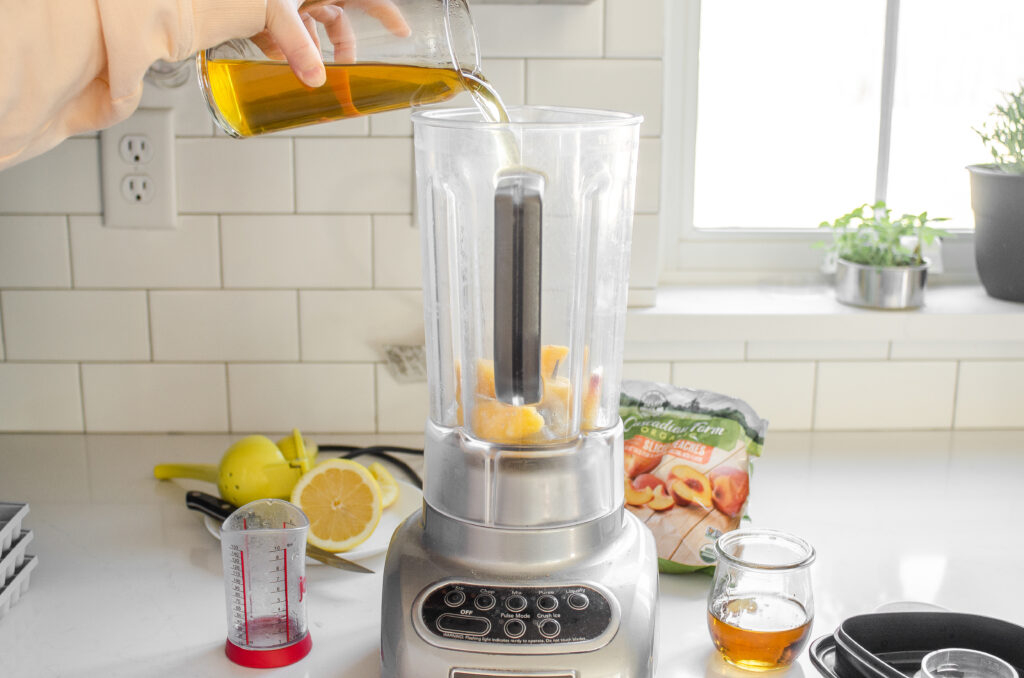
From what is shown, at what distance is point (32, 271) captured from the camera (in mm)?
1248

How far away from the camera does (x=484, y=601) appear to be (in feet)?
2.40

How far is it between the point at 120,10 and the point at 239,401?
0.73 meters

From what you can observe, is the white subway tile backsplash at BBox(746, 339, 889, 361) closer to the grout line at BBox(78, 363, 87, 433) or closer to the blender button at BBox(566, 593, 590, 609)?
the blender button at BBox(566, 593, 590, 609)

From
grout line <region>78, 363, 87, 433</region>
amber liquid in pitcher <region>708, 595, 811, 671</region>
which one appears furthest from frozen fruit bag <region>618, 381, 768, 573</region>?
grout line <region>78, 363, 87, 433</region>

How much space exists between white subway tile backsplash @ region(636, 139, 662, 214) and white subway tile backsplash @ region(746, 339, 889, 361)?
22 centimetres

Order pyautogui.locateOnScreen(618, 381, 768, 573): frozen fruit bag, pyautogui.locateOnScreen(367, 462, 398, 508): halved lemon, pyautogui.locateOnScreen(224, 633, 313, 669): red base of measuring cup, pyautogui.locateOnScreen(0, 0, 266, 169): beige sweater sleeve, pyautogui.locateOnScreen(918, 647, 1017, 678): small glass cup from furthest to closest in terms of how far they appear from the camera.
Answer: pyautogui.locateOnScreen(367, 462, 398, 508): halved lemon, pyautogui.locateOnScreen(618, 381, 768, 573): frozen fruit bag, pyautogui.locateOnScreen(224, 633, 313, 669): red base of measuring cup, pyautogui.locateOnScreen(918, 647, 1017, 678): small glass cup, pyautogui.locateOnScreen(0, 0, 266, 169): beige sweater sleeve

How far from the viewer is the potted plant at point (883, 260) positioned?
1297 millimetres

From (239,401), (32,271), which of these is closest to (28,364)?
(32,271)

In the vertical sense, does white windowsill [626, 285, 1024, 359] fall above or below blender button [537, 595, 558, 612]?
above

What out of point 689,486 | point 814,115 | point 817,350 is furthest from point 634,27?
A: point 689,486

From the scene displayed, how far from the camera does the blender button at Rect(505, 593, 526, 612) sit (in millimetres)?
725

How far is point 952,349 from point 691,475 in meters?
0.55

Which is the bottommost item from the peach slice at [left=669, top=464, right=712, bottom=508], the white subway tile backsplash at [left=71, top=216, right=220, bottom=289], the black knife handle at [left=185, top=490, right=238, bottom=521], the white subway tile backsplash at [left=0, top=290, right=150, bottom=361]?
the black knife handle at [left=185, top=490, right=238, bottom=521]

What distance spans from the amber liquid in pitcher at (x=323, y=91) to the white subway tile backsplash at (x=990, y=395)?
2.66ft
